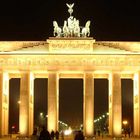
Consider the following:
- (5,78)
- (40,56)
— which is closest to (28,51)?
(40,56)

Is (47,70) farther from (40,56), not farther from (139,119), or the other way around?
(139,119)

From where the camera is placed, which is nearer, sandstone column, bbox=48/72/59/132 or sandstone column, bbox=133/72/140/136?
sandstone column, bbox=48/72/59/132

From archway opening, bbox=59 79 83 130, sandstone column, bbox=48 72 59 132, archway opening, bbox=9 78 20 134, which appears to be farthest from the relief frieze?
archway opening, bbox=59 79 83 130

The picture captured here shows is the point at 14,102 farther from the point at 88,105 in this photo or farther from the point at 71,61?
the point at 88,105

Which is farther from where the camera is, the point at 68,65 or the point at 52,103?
the point at 52,103

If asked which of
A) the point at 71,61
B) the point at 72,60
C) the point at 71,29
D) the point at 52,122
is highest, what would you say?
the point at 71,29

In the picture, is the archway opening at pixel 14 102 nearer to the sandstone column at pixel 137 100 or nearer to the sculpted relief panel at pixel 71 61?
the sculpted relief panel at pixel 71 61

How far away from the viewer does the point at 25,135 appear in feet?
257

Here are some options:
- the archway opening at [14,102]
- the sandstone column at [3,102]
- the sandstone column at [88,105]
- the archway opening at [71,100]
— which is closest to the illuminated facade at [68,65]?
the sandstone column at [88,105]

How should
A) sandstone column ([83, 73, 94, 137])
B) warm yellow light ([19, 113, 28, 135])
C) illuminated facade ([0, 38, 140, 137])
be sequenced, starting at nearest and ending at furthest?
warm yellow light ([19, 113, 28, 135])
illuminated facade ([0, 38, 140, 137])
sandstone column ([83, 73, 94, 137])

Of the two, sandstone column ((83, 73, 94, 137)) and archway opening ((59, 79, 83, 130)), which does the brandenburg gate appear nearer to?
sandstone column ((83, 73, 94, 137))

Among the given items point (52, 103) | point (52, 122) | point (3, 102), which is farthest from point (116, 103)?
point (3, 102)

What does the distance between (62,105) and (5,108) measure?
40.5m

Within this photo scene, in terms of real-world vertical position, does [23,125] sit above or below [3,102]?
below
